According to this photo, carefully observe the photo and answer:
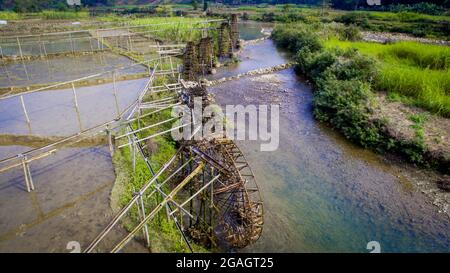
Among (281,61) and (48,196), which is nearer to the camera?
(48,196)

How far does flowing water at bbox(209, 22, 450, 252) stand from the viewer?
1041cm

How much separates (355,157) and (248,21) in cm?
5869

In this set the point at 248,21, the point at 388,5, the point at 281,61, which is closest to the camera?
the point at 281,61

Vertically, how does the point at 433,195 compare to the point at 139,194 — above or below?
below

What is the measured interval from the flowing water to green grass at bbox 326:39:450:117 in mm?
5597

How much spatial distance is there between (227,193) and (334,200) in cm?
456

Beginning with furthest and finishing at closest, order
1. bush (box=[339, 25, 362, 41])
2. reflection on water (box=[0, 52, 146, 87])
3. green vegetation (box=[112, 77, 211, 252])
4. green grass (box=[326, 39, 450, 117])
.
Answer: bush (box=[339, 25, 362, 41]), reflection on water (box=[0, 52, 146, 87]), green grass (box=[326, 39, 450, 117]), green vegetation (box=[112, 77, 211, 252])

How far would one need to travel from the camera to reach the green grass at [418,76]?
17.8 m

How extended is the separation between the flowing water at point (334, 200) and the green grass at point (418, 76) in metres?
5.60

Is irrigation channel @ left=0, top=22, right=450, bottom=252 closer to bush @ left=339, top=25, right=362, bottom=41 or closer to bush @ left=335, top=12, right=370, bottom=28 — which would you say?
bush @ left=339, top=25, right=362, bottom=41

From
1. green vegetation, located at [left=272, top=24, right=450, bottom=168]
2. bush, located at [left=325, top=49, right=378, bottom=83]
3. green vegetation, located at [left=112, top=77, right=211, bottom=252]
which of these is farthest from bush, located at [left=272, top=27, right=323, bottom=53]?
green vegetation, located at [left=112, top=77, right=211, bottom=252]

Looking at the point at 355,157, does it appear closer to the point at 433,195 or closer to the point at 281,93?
the point at 433,195

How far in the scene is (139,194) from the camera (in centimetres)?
730
